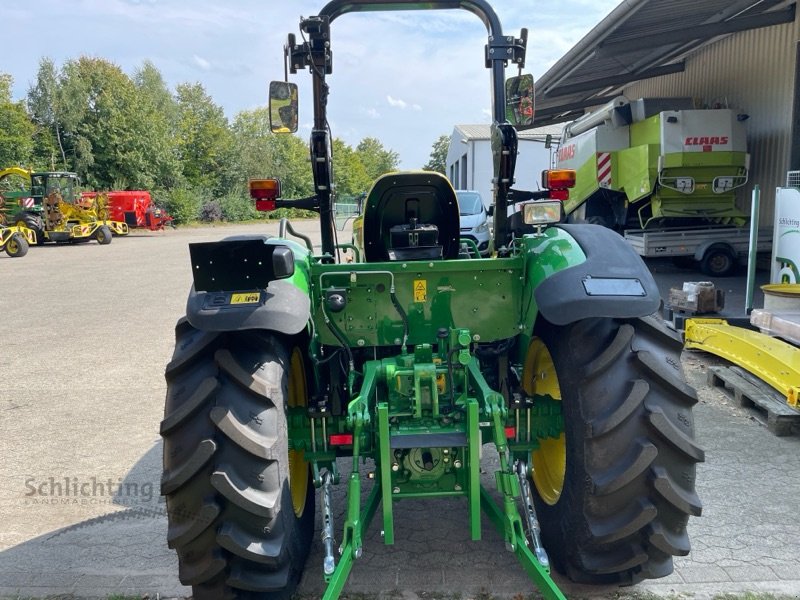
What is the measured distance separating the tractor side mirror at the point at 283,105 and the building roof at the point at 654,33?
759cm

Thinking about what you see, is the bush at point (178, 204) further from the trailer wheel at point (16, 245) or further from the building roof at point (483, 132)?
the trailer wheel at point (16, 245)

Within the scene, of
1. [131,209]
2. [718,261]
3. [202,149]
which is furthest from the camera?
[202,149]

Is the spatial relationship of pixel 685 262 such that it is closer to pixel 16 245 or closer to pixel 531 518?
pixel 531 518

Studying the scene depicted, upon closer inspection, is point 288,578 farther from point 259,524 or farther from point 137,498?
point 137,498

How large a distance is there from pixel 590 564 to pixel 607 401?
66 centimetres

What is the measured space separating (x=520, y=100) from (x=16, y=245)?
66.4ft

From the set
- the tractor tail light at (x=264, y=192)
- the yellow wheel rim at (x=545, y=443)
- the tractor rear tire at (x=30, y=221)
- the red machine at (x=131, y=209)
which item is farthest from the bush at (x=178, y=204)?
the yellow wheel rim at (x=545, y=443)

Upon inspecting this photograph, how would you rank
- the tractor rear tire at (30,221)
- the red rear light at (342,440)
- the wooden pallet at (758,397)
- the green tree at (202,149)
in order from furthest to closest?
the green tree at (202,149) → the tractor rear tire at (30,221) → the wooden pallet at (758,397) → the red rear light at (342,440)

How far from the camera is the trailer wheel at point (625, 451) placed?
2.46 m

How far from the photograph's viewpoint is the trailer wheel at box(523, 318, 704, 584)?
2455mm

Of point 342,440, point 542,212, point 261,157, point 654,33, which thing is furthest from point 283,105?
point 261,157

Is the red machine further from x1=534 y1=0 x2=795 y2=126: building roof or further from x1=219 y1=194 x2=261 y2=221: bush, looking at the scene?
x1=534 y1=0 x2=795 y2=126: building roof

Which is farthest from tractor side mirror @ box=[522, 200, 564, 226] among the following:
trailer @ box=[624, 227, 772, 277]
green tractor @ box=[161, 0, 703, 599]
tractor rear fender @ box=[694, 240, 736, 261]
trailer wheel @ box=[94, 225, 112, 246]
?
trailer wheel @ box=[94, 225, 112, 246]

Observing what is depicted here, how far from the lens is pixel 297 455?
3.20 meters
